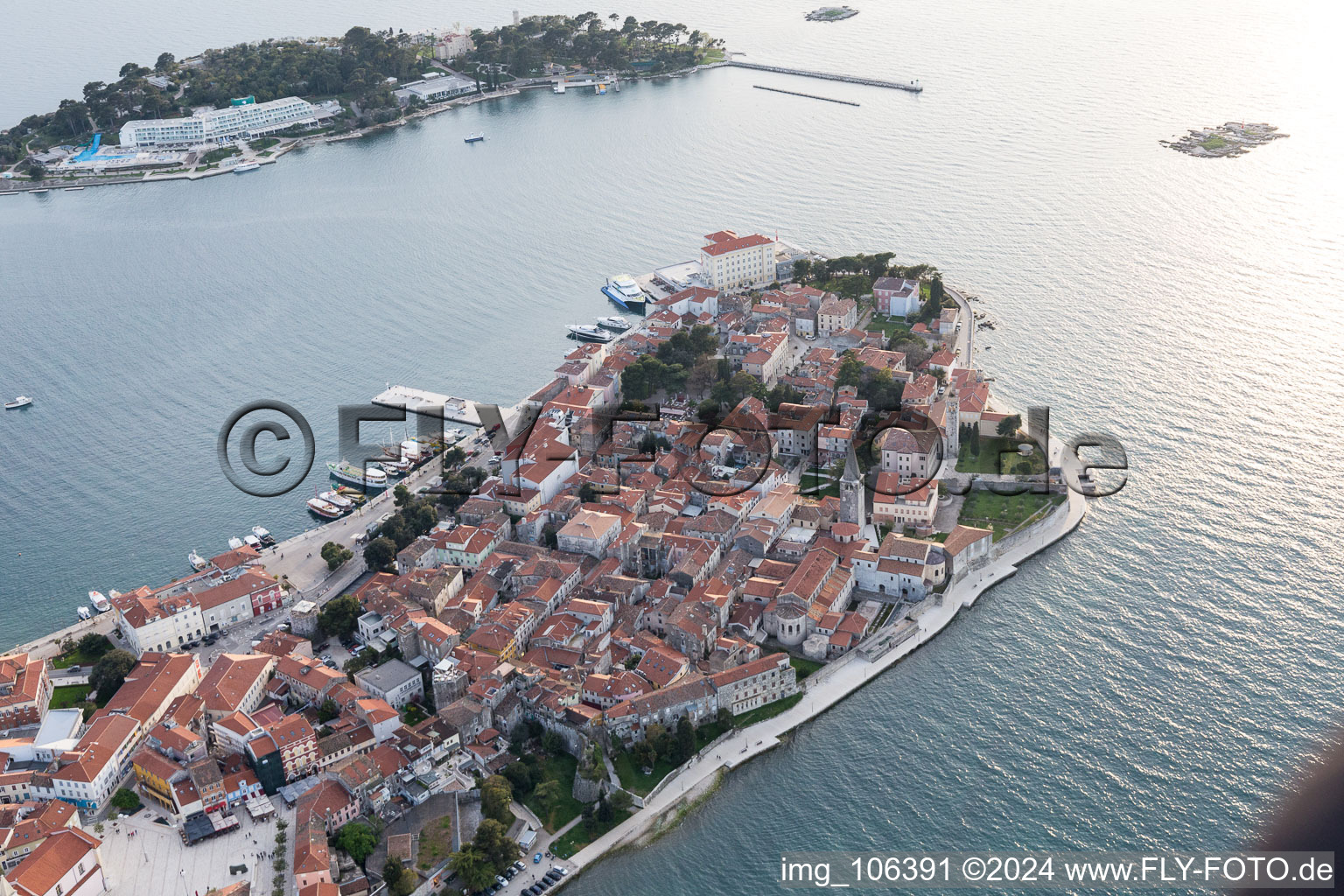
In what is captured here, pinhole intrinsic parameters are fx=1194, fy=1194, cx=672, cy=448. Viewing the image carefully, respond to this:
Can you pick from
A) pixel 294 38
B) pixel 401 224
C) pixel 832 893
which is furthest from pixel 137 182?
pixel 832 893

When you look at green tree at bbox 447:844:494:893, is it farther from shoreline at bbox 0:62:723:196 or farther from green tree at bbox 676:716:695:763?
shoreline at bbox 0:62:723:196

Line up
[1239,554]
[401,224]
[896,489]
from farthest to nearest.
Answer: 1. [401,224]
2. [896,489]
3. [1239,554]

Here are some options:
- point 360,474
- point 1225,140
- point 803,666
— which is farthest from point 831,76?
point 803,666

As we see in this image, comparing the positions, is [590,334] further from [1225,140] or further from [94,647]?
[1225,140]

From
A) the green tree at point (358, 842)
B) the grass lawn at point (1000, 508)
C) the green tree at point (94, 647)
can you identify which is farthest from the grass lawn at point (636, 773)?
the green tree at point (94, 647)

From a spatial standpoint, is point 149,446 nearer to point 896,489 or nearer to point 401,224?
point 401,224

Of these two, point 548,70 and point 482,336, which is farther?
point 548,70
